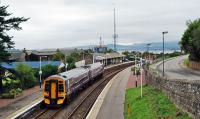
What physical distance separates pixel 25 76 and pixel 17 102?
13072 millimetres

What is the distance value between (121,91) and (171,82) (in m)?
22.5

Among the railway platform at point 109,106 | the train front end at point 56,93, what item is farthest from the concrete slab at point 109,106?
the train front end at point 56,93

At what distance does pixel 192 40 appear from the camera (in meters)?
85.4

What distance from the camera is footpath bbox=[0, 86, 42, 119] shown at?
3807 cm

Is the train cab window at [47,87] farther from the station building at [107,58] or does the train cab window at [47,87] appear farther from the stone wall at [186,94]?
the station building at [107,58]

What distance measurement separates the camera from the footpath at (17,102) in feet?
125

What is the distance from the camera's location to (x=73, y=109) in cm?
4078

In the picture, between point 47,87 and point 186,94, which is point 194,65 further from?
point 186,94

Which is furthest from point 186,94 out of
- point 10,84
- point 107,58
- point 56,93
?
point 107,58

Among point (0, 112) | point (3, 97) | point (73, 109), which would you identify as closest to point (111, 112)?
point (73, 109)

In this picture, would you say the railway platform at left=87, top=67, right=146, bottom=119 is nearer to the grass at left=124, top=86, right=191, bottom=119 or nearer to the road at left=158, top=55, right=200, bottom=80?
the grass at left=124, top=86, right=191, bottom=119

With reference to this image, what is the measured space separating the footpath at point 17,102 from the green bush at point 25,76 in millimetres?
2138

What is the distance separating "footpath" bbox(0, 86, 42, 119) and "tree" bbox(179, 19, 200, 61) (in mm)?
39825

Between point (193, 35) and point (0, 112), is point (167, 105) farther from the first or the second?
point (193, 35)
